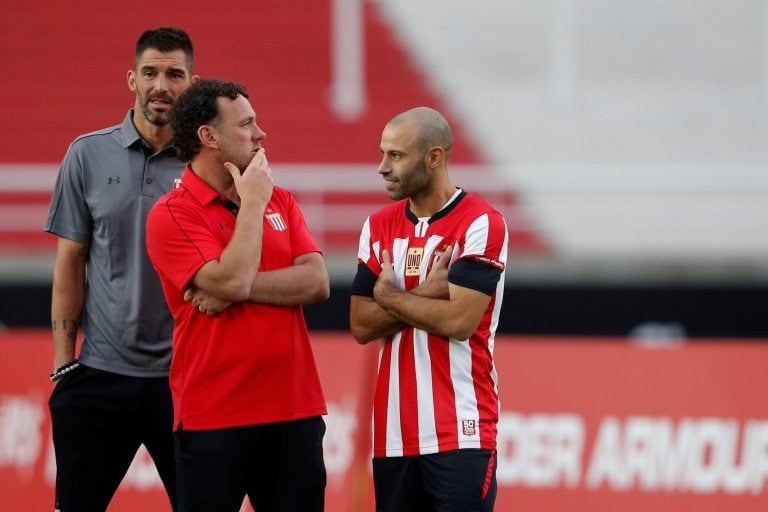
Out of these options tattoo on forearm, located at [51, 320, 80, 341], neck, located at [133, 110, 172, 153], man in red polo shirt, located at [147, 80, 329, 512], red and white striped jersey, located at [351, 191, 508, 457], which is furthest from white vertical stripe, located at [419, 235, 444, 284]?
tattoo on forearm, located at [51, 320, 80, 341]

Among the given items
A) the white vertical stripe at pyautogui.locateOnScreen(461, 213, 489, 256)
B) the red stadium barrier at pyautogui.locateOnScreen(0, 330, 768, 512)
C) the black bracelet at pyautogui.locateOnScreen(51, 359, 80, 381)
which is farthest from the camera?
the red stadium barrier at pyautogui.locateOnScreen(0, 330, 768, 512)

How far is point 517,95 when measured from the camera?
14.1m

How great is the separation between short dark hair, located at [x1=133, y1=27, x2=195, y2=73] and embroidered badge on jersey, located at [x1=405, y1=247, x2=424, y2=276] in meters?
1.05

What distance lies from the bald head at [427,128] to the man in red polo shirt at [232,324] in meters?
0.54

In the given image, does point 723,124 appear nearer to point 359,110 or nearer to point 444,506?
point 359,110

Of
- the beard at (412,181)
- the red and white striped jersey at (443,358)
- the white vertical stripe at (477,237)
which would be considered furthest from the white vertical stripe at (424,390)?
the beard at (412,181)

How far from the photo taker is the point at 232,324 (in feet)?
12.5

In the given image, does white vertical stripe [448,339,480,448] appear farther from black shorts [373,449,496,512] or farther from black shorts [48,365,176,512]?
black shorts [48,365,176,512]

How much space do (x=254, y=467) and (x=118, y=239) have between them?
0.97m

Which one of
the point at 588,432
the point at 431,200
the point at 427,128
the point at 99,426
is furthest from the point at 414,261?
the point at 588,432

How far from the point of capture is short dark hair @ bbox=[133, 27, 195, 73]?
4.27 m

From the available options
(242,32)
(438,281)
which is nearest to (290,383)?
(438,281)

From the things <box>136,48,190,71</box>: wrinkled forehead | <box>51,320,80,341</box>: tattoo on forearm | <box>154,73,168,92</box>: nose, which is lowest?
<box>51,320,80,341</box>: tattoo on forearm

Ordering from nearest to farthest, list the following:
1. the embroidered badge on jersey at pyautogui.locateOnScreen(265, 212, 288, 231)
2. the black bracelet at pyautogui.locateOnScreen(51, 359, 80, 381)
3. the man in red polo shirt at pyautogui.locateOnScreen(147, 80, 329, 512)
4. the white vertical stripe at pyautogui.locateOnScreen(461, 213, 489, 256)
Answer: the man in red polo shirt at pyautogui.locateOnScreen(147, 80, 329, 512)
the embroidered badge on jersey at pyautogui.locateOnScreen(265, 212, 288, 231)
the white vertical stripe at pyautogui.locateOnScreen(461, 213, 489, 256)
the black bracelet at pyautogui.locateOnScreen(51, 359, 80, 381)
